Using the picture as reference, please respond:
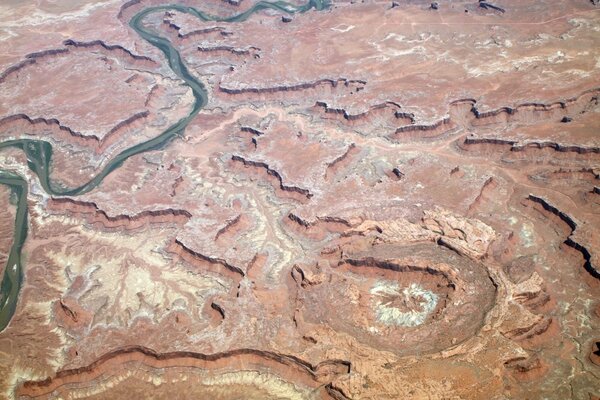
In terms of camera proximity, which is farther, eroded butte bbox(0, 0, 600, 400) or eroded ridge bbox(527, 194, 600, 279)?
eroded ridge bbox(527, 194, 600, 279)

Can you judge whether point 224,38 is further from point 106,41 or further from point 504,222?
point 504,222

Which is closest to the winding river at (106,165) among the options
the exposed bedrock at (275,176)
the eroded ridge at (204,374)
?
the eroded ridge at (204,374)

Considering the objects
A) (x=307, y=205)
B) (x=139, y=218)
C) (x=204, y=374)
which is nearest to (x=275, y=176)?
(x=307, y=205)

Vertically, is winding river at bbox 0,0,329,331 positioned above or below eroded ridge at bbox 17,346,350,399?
above

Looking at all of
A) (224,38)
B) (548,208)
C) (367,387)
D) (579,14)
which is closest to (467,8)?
(579,14)

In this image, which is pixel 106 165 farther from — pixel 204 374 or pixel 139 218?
pixel 204 374

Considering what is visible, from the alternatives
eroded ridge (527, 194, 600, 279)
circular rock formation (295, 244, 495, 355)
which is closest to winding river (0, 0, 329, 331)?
circular rock formation (295, 244, 495, 355)

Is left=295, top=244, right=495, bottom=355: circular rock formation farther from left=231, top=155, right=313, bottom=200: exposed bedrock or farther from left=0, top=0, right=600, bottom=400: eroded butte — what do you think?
left=231, top=155, right=313, bottom=200: exposed bedrock
